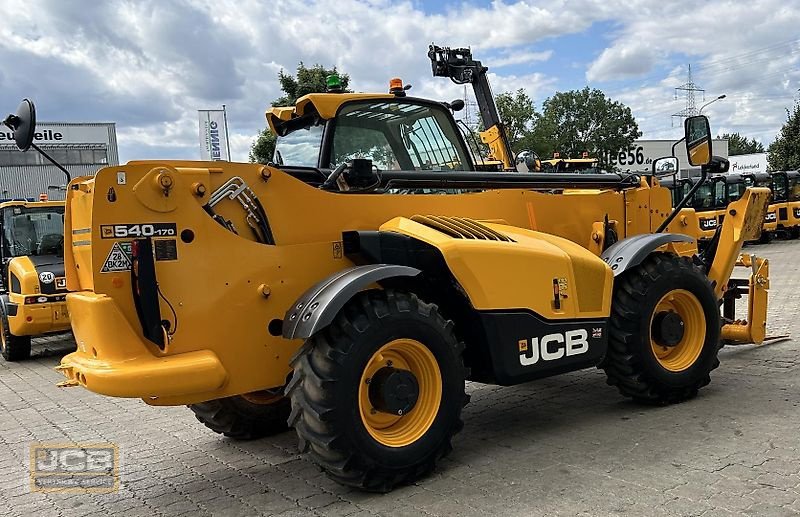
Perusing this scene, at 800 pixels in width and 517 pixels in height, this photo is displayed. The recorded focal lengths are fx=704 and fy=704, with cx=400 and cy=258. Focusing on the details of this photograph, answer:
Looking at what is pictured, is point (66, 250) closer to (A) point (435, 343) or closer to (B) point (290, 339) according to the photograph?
(B) point (290, 339)

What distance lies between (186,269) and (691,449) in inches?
129

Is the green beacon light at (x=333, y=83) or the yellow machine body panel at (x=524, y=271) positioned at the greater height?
the green beacon light at (x=333, y=83)

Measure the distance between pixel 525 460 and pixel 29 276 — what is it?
26.8 feet

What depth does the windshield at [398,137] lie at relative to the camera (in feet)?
17.8

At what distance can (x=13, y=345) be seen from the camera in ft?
34.1

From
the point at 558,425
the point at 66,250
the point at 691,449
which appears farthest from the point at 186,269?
the point at 691,449

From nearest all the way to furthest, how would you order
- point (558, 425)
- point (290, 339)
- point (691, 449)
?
1. point (290, 339)
2. point (691, 449)
3. point (558, 425)

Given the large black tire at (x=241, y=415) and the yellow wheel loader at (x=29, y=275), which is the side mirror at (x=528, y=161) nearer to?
the yellow wheel loader at (x=29, y=275)

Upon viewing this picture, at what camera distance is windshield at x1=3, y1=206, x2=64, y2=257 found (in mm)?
11344

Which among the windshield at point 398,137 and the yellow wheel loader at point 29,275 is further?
the yellow wheel loader at point 29,275

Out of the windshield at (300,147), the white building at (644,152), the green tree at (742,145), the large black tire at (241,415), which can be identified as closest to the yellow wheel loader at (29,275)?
the windshield at (300,147)

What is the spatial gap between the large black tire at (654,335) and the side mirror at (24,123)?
4.07m

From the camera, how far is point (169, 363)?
3.74m

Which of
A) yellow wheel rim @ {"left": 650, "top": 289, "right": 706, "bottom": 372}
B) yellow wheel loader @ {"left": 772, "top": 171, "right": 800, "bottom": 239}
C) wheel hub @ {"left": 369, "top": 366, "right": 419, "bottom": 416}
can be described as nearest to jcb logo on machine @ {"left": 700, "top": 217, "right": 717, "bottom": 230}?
yellow wheel loader @ {"left": 772, "top": 171, "right": 800, "bottom": 239}
